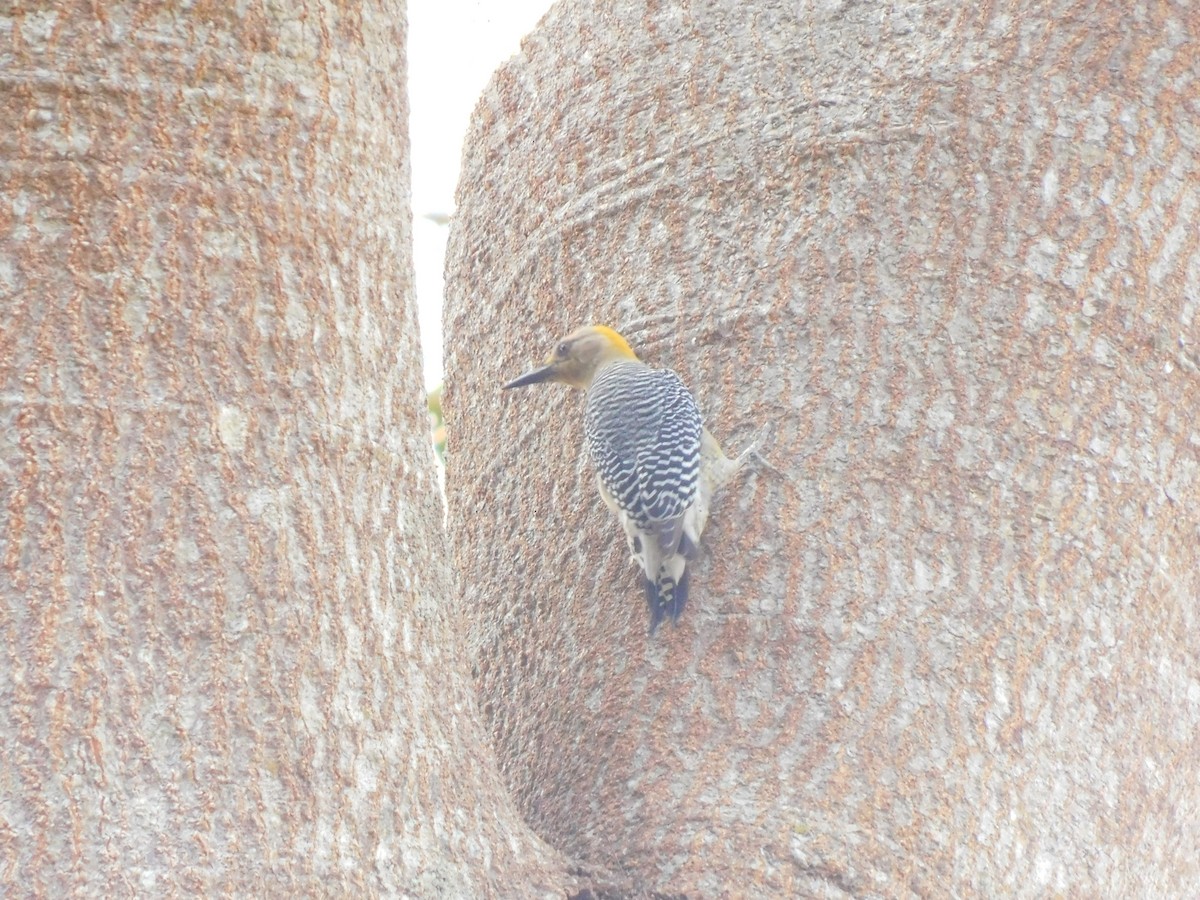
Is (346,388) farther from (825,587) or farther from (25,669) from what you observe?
(825,587)

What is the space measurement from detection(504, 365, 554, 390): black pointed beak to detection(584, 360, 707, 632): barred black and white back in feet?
0.61

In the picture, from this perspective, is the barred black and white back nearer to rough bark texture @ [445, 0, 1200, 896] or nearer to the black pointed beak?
rough bark texture @ [445, 0, 1200, 896]

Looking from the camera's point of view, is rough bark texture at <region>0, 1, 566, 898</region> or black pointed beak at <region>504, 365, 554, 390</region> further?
black pointed beak at <region>504, 365, 554, 390</region>

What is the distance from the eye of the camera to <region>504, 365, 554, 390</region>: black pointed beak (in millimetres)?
4008

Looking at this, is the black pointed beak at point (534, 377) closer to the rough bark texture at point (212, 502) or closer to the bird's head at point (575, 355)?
the bird's head at point (575, 355)

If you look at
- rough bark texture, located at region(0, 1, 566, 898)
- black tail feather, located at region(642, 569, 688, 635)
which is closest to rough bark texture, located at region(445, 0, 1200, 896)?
black tail feather, located at region(642, 569, 688, 635)

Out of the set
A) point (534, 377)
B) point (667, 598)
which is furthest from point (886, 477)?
point (534, 377)

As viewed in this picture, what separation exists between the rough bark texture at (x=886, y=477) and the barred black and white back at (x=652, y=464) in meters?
0.07

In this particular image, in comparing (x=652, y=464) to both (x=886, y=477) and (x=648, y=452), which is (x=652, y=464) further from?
(x=886, y=477)

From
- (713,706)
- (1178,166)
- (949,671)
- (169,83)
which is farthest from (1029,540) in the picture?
(169,83)

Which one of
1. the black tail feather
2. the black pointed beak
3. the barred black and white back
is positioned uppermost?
the black pointed beak

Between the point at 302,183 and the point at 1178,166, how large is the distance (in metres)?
2.15

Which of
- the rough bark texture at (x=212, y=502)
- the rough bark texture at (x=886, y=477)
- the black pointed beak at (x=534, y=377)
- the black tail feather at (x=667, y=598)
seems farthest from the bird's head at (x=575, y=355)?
the rough bark texture at (x=212, y=502)

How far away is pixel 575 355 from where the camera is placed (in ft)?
13.8
